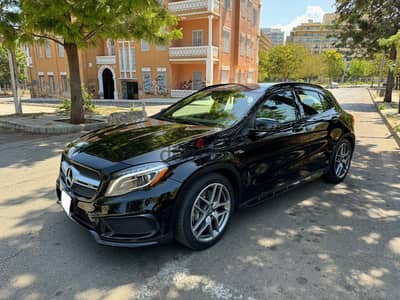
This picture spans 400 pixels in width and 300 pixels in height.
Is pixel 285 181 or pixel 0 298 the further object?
pixel 285 181

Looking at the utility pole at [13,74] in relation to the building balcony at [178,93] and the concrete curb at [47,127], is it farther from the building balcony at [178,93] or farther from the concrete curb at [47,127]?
the building balcony at [178,93]

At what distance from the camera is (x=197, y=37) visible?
25.0m

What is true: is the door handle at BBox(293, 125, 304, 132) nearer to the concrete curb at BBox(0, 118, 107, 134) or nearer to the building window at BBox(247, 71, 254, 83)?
the concrete curb at BBox(0, 118, 107, 134)

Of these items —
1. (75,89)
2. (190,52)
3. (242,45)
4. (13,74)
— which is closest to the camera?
(75,89)

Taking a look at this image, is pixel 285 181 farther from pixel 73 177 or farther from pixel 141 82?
pixel 141 82

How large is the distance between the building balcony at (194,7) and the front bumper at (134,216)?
2290 cm

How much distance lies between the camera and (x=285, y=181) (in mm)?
3676

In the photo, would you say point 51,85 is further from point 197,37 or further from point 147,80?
point 197,37

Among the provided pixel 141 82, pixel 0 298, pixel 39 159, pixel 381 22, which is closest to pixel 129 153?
pixel 0 298

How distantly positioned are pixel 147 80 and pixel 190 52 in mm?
5377

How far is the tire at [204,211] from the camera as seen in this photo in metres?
2.62

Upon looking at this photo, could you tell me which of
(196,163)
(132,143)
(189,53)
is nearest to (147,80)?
(189,53)

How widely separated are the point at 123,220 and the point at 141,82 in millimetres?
26267

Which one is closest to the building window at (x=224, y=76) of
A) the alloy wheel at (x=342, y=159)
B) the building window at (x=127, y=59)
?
the building window at (x=127, y=59)
